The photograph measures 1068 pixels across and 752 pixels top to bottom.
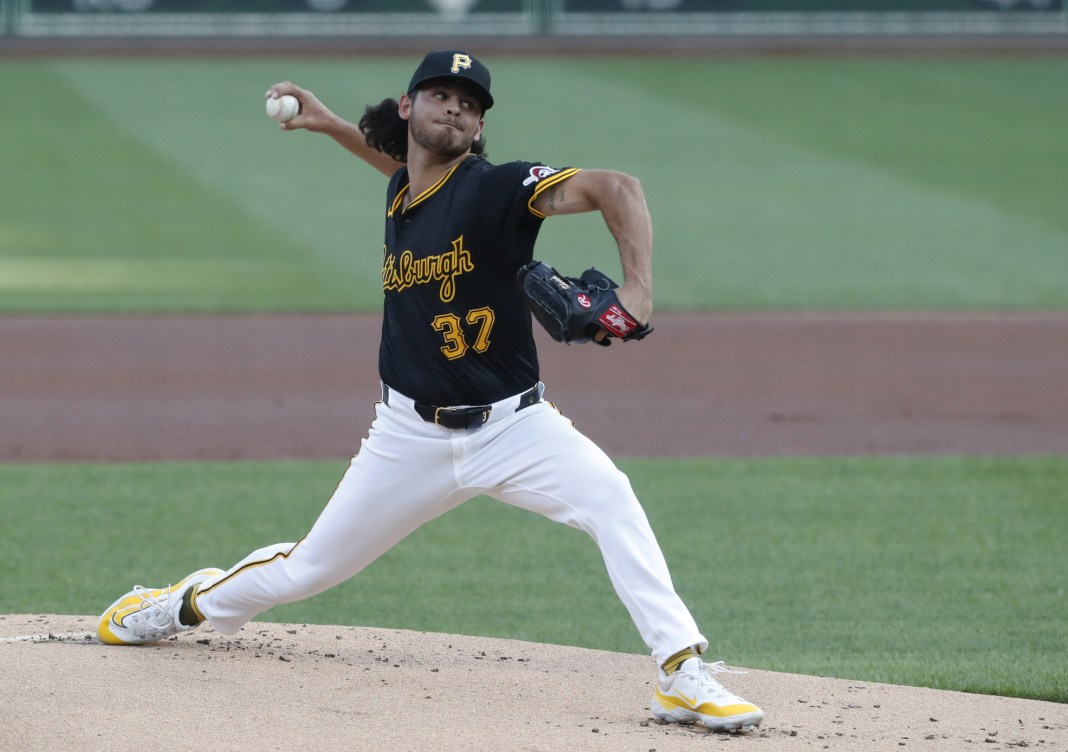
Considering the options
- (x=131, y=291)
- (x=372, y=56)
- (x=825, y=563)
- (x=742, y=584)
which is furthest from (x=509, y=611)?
(x=372, y=56)

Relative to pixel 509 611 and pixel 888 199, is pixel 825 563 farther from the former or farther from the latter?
pixel 888 199

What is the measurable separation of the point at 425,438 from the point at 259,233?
1140cm

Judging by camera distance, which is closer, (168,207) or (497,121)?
(168,207)

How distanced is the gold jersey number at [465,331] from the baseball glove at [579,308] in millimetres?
453

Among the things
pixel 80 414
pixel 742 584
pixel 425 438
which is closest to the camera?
pixel 425 438

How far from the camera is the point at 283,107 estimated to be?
5.09 m

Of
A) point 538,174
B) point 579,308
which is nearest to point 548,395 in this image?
point 538,174

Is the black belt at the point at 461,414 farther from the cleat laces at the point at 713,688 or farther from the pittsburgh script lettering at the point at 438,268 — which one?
the cleat laces at the point at 713,688

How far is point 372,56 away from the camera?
2373 centimetres

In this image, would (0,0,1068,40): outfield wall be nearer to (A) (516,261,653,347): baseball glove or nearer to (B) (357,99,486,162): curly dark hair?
(B) (357,99,486,162): curly dark hair

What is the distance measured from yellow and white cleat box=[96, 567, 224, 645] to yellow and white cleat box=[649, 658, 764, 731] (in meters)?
1.50

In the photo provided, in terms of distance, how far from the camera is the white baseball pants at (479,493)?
14.1 ft

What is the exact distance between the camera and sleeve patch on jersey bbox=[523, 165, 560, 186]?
13.9ft

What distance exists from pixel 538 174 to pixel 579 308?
21.1 inches
